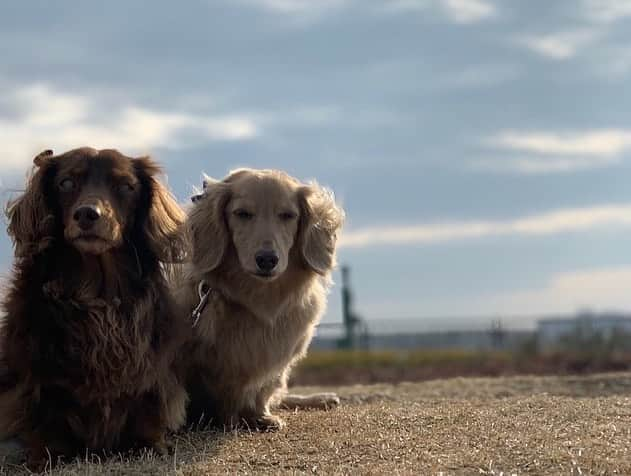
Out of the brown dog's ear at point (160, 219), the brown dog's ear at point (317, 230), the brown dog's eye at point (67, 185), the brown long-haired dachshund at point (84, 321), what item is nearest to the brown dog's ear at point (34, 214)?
the brown long-haired dachshund at point (84, 321)

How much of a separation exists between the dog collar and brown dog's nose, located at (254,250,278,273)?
0.46 metres

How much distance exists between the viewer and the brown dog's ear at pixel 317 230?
587 centimetres

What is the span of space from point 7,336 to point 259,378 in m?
1.44

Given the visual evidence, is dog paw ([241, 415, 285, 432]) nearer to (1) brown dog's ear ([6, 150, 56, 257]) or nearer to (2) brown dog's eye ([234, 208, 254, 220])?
(2) brown dog's eye ([234, 208, 254, 220])

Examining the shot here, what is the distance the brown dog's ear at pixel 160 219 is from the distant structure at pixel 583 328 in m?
12.1

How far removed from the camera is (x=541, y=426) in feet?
17.2

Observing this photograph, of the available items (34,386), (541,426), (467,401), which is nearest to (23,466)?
(34,386)

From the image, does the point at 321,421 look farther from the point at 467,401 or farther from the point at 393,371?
the point at 393,371

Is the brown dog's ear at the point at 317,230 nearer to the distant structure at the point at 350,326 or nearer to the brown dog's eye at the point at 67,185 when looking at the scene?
the brown dog's eye at the point at 67,185

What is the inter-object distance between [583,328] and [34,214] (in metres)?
13.5

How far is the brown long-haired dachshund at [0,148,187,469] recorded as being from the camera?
→ 475cm

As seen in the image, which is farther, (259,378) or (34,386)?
(259,378)

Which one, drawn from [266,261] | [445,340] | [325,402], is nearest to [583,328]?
[445,340]

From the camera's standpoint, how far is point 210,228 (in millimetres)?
5832
